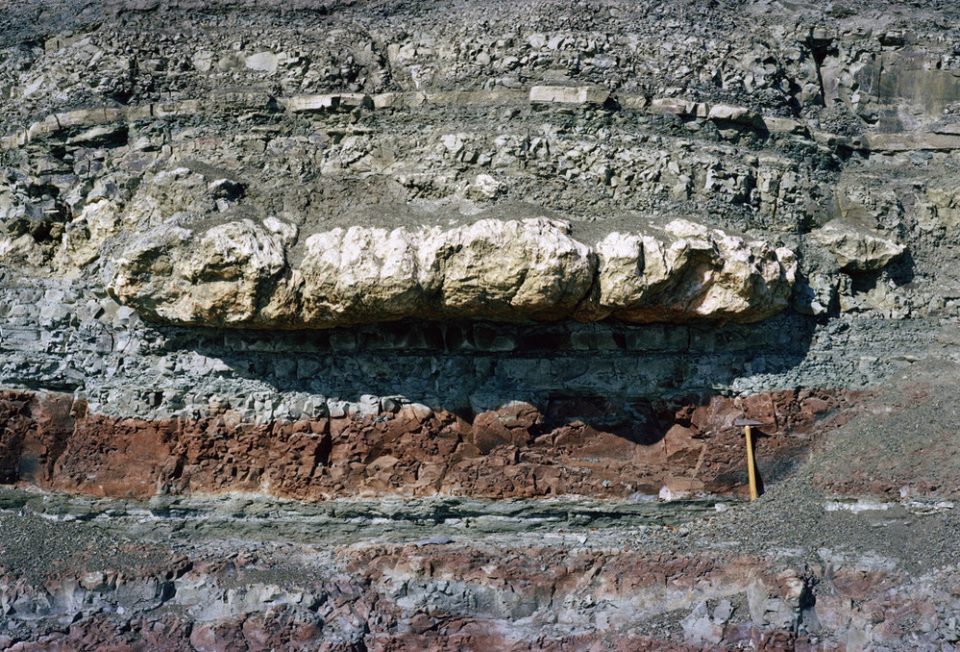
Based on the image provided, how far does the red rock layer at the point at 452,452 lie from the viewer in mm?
12734

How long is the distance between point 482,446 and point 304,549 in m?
2.11

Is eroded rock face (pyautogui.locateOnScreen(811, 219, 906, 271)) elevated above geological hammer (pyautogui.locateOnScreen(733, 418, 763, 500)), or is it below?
above

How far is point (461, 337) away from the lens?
1279 cm

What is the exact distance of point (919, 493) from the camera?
12.4 m

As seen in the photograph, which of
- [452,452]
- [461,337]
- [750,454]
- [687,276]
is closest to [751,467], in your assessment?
[750,454]

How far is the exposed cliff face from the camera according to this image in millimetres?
11906

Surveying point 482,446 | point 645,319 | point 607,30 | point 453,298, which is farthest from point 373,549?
point 607,30

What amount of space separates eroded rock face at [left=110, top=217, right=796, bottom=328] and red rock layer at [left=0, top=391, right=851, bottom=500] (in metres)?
1.11

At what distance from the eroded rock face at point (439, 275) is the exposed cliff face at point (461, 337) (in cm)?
4

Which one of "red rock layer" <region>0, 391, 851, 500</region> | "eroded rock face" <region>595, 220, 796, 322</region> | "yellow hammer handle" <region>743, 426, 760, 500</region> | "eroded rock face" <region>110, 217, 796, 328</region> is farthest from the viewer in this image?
"yellow hammer handle" <region>743, 426, 760, 500</region>

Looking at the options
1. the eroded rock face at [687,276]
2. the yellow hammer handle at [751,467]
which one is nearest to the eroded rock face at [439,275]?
the eroded rock face at [687,276]

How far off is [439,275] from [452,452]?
2.00 metres

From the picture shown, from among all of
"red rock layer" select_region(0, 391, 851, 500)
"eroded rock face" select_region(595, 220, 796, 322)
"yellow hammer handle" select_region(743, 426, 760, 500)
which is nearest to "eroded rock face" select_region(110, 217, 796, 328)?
"eroded rock face" select_region(595, 220, 796, 322)

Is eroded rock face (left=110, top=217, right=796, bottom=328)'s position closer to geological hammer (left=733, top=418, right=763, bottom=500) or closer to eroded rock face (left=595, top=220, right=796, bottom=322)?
eroded rock face (left=595, top=220, right=796, bottom=322)
